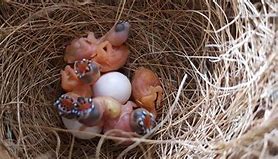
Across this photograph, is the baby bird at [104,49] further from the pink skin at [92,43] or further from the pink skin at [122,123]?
the pink skin at [122,123]

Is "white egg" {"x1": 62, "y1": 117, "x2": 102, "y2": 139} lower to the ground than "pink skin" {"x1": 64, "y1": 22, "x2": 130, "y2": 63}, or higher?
lower

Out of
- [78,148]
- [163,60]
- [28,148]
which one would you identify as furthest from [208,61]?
[28,148]

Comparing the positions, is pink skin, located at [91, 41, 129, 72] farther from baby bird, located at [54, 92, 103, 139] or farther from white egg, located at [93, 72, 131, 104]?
baby bird, located at [54, 92, 103, 139]

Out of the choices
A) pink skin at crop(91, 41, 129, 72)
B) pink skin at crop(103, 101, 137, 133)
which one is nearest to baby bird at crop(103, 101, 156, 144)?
pink skin at crop(103, 101, 137, 133)

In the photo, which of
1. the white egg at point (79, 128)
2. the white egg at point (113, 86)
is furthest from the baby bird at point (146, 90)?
the white egg at point (79, 128)

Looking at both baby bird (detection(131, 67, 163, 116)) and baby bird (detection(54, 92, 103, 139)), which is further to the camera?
baby bird (detection(131, 67, 163, 116))

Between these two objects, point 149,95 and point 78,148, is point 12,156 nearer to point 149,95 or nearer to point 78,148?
point 78,148

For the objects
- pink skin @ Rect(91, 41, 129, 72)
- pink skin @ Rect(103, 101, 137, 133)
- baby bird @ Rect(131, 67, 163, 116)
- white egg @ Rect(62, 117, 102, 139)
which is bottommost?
white egg @ Rect(62, 117, 102, 139)
